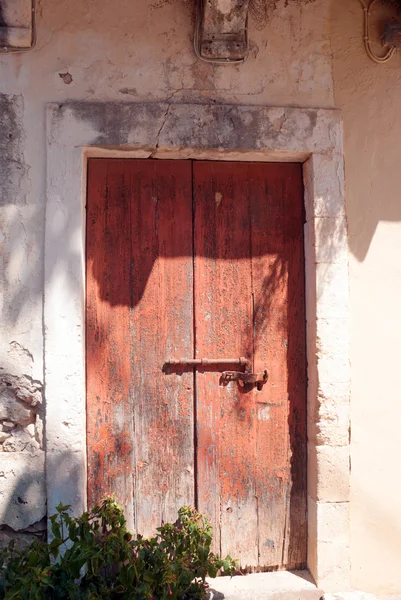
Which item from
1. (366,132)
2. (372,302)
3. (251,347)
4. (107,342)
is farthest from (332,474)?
(366,132)

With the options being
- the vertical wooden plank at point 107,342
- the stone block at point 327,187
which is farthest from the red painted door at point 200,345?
the stone block at point 327,187

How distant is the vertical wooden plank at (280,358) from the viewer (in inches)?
122

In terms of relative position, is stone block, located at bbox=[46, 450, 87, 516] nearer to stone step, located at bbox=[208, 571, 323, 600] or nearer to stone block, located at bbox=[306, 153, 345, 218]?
stone step, located at bbox=[208, 571, 323, 600]

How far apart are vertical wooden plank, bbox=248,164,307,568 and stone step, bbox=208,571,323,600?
2.9 inches

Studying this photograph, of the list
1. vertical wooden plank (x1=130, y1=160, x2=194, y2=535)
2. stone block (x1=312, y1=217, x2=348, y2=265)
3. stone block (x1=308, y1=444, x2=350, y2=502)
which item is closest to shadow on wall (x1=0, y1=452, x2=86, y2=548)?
vertical wooden plank (x1=130, y1=160, x2=194, y2=535)

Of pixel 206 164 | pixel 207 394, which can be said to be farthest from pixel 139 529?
pixel 206 164

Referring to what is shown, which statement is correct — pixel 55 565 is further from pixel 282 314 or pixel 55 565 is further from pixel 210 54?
pixel 210 54

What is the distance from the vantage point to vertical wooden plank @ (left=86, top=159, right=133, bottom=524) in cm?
296

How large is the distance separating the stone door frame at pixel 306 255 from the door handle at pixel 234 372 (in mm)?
284

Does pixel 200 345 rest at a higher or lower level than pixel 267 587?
higher

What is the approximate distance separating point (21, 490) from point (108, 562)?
530 millimetres

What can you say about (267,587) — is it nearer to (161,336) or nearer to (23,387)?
(161,336)

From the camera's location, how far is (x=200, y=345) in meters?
3.04

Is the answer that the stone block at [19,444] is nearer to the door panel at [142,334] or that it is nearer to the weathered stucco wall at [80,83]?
the weathered stucco wall at [80,83]
